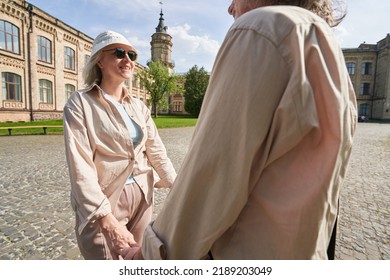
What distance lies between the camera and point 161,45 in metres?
59.7

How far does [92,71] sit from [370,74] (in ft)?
A: 184

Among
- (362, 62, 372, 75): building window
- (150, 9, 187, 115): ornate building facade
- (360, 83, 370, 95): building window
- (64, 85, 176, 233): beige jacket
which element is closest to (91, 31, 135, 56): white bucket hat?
(64, 85, 176, 233): beige jacket

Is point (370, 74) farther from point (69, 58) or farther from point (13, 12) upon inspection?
point (13, 12)

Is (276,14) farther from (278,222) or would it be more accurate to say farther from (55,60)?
(55,60)

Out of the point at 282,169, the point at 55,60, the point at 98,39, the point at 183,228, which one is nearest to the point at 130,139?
the point at 98,39

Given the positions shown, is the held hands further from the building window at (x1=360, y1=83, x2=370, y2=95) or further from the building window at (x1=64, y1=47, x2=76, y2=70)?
the building window at (x1=360, y1=83, x2=370, y2=95)

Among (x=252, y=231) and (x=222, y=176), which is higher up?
(x=222, y=176)

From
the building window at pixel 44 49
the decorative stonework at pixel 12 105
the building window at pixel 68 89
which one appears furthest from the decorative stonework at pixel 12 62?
the building window at pixel 68 89

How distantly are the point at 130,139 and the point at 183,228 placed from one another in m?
1.21

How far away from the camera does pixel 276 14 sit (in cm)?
69

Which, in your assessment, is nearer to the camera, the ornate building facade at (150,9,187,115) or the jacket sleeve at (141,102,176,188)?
the jacket sleeve at (141,102,176,188)

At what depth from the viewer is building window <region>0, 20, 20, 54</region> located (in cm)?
2056

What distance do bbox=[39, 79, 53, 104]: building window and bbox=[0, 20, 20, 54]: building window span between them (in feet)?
11.8

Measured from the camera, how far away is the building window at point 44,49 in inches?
955
